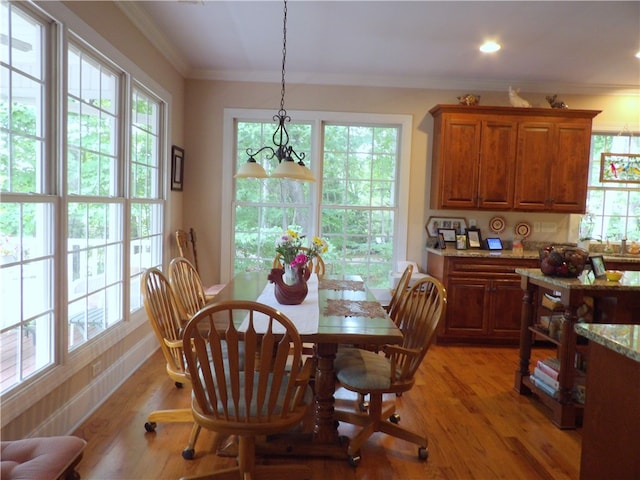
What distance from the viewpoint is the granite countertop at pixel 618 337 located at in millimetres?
1332

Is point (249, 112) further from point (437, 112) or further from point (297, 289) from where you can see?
point (297, 289)

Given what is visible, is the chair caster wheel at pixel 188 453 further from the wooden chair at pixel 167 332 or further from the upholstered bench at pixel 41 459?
the upholstered bench at pixel 41 459

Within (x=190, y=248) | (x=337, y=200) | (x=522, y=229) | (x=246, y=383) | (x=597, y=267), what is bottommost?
(x=246, y=383)

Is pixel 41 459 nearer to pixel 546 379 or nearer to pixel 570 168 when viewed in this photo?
pixel 546 379

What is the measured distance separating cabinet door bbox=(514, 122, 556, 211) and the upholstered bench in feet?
14.0

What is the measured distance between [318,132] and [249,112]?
776mm

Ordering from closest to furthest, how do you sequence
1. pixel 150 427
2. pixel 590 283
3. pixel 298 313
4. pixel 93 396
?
pixel 298 313
pixel 150 427
pixel 590 283
pixel 93 396

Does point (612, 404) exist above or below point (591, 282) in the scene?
below

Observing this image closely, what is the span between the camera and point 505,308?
166 inches

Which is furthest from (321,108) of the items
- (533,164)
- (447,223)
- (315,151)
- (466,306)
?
(466,306)

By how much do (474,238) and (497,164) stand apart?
0.82 m

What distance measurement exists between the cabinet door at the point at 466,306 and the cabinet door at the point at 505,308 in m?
0.08

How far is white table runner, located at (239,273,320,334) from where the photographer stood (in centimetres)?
203

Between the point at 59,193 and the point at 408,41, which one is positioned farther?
the point at 408,41
